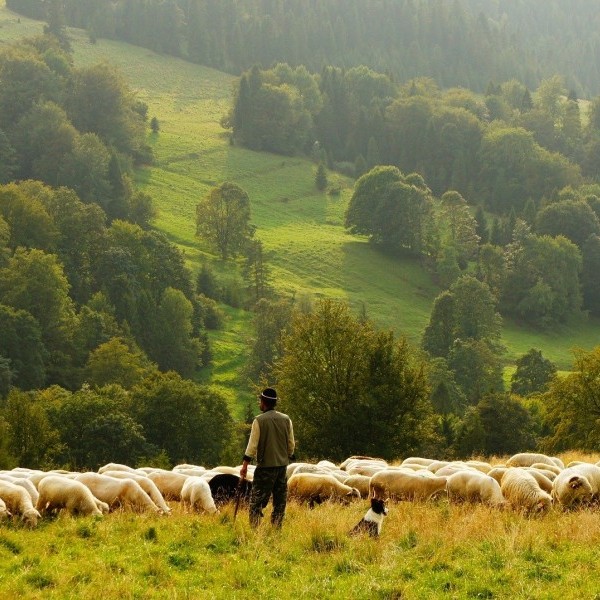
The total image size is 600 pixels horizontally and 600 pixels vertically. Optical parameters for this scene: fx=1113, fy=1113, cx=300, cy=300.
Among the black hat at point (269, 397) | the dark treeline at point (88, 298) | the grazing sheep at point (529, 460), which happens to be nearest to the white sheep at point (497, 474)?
the grazing sheep at point (529, 460)

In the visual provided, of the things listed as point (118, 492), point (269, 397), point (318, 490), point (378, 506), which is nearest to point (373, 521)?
point (378, 506)

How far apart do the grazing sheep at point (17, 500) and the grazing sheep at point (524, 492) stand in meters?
9.88

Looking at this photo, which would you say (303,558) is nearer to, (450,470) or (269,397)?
(269,397)

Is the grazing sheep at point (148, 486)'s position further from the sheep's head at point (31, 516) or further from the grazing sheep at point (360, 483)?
the grazing sheep at point (360, 483)

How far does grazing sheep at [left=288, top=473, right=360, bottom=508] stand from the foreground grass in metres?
3.58

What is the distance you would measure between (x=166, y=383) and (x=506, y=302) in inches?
3168

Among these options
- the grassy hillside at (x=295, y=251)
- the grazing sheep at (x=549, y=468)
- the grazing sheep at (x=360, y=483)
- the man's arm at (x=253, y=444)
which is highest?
the man's arm at (x=253, y=444)

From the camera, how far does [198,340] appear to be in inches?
4870

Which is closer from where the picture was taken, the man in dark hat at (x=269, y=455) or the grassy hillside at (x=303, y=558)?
the grassy hillside at (x=303, y=558)

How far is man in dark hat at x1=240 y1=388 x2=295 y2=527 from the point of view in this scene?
20.4 metres

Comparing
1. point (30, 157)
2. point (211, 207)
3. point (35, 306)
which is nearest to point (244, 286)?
point (211, 207)

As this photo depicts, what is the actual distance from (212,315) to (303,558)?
116071 millimetres

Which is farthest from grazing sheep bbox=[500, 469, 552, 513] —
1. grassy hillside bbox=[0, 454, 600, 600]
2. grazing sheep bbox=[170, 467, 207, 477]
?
grazing sheep bbox=[170, 467, 207, 477]

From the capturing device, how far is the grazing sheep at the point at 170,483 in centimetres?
2639
